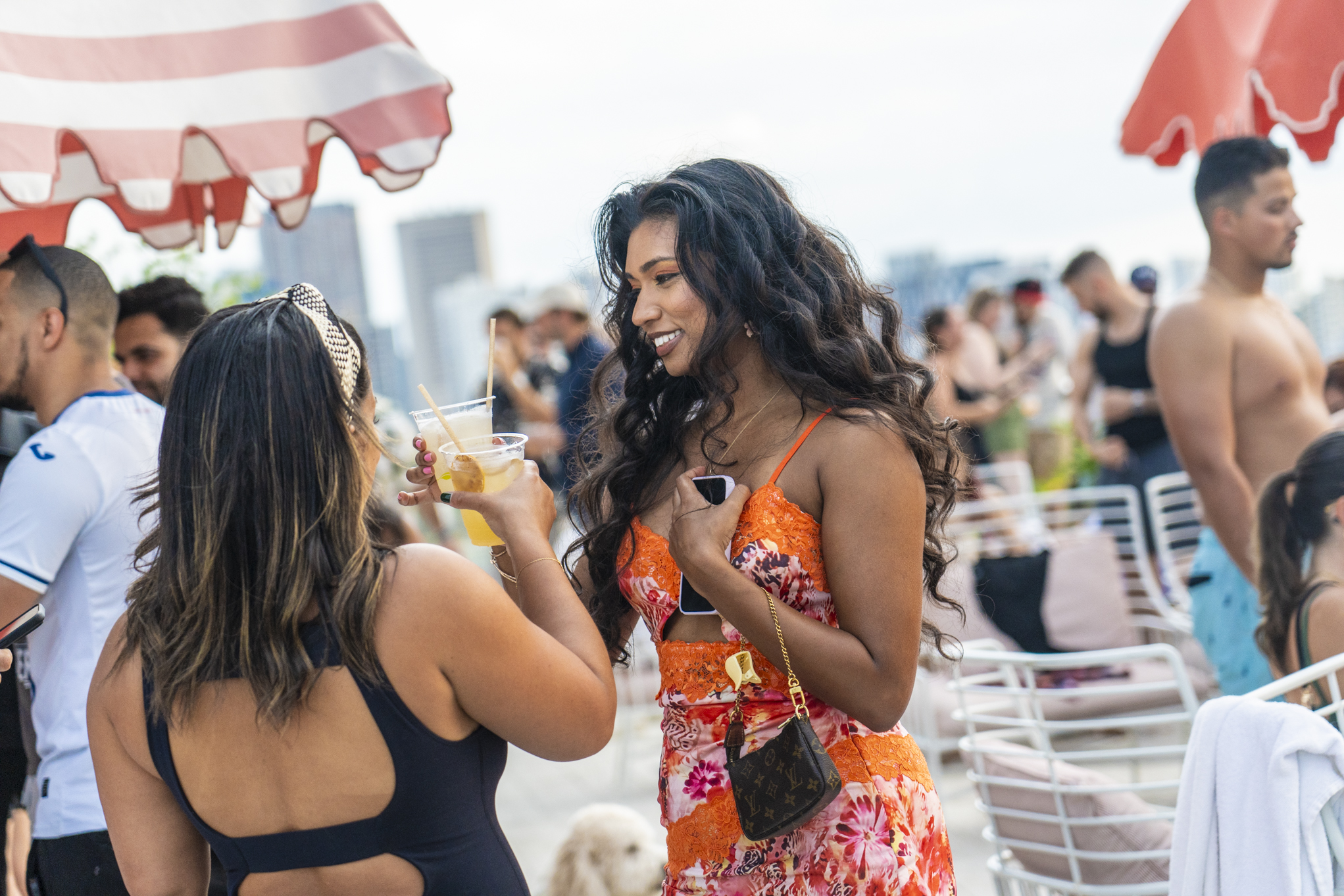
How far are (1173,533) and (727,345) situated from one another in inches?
151

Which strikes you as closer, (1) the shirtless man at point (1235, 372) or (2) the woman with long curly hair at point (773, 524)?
(2) the woman with long curly hair at point (773, 524)

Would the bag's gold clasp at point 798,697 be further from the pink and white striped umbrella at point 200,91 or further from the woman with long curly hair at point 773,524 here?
the pink and white striped umbrella at point 200,91

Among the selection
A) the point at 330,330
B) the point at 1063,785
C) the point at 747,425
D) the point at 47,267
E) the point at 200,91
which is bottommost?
the point at 1063,785

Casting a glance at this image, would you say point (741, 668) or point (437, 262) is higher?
point (437, 262)

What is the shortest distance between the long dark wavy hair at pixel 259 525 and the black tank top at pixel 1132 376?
485 cm

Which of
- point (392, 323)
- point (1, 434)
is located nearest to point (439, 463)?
point (1, 434)

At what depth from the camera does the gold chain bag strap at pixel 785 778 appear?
1528 mm

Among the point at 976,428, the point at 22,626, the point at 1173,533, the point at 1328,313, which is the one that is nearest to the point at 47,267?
the point at 22,626

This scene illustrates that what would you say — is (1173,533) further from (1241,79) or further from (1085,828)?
(1085,828)

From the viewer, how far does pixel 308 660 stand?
1273 millimetres

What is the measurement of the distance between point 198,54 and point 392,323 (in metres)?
4.96

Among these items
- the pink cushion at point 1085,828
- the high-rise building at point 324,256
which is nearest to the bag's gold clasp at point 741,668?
the pink cushion at point 1085,828

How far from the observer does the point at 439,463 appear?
1.71m

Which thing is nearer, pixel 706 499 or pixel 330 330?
pixel 330 330
